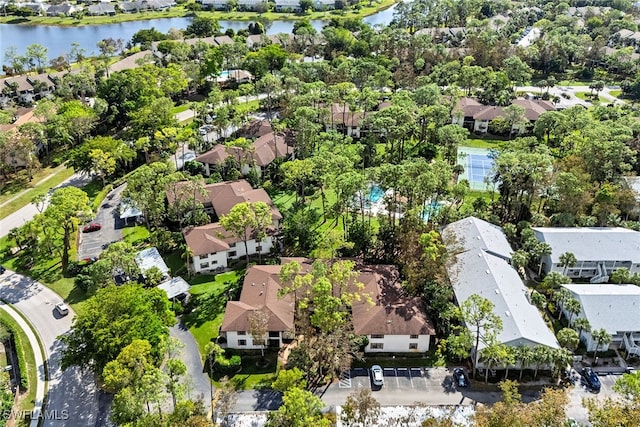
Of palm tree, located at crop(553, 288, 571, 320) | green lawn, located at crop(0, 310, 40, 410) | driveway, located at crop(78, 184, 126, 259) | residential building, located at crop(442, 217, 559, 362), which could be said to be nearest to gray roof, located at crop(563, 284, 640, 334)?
palm tree, located at crop(553, 288, 571, 320)

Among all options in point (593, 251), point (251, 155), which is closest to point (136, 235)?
point (251, 155)

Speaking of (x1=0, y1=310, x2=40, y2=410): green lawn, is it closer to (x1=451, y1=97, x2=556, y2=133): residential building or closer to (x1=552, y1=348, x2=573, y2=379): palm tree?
(x1=552, y1=348, x2=573, y2=379): palm tree

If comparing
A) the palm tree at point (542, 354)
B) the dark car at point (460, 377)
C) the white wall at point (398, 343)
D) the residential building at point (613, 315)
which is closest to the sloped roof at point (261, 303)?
the white wall at point (398, 343)

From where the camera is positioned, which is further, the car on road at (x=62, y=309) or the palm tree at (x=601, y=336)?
the car on road at (x=62, y=309)

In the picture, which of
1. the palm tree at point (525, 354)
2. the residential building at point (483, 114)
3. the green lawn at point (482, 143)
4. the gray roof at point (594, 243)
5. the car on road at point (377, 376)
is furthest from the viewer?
the residential building at point (483, 114)

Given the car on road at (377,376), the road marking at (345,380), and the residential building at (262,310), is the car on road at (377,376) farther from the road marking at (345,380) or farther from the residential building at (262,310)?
the residential building at (262,310)

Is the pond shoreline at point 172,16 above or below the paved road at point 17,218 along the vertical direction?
above
